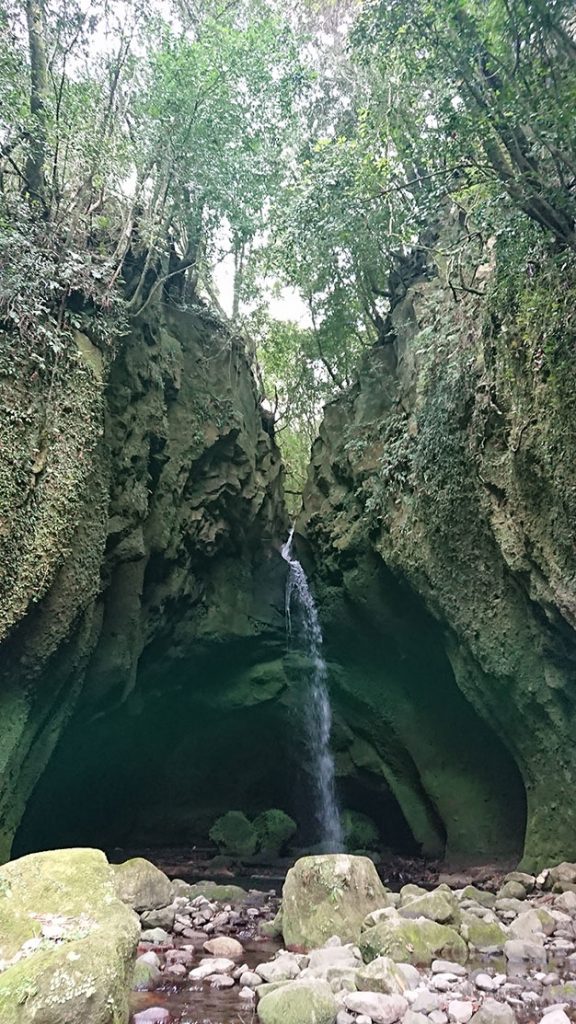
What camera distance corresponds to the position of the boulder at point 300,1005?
14.0 feet

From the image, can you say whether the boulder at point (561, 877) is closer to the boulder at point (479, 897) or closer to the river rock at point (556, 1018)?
the boulder at point (479, 897)

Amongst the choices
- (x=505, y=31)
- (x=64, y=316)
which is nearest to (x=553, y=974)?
(x=505, y=31)

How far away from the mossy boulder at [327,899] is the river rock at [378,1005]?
1814 mm

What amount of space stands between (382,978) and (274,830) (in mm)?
9984

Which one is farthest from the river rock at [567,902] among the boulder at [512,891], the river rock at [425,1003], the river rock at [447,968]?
the river rock at [425,1003]

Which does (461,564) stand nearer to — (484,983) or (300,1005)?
(484,983)

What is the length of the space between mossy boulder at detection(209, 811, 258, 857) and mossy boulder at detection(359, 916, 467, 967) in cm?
883

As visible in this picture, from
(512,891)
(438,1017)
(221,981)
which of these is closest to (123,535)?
(221,981)

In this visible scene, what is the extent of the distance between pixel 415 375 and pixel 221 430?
409 centimetres

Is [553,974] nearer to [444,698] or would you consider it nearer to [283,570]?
[444,698]

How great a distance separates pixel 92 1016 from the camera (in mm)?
3242

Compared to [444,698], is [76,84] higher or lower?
higher

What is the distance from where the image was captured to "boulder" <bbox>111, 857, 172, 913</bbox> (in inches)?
295

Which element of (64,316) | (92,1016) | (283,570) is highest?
Answer: (64,316)
